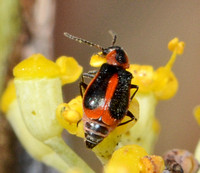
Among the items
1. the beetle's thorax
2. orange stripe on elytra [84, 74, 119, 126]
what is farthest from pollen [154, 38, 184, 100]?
orange stripe on elytra [84, 74, 119, 126]

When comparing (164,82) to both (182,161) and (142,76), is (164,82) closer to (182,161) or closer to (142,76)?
(142,76)

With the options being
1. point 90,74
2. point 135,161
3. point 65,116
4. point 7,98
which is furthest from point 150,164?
point 7,98

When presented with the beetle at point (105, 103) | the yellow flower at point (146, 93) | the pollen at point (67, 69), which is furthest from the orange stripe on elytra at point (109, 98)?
the pollen at point (67, 69)

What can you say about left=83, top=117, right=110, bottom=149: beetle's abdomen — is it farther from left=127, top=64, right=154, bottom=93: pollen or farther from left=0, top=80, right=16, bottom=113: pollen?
left=0, top=80, right=16, bottom=113: pollen

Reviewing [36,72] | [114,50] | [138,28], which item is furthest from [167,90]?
[138,28]

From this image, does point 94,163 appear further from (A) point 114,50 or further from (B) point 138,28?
(A) point 114,50

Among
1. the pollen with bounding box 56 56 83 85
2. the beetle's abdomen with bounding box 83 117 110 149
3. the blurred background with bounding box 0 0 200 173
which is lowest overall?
the blurred background with bounding box 0 0 200 173

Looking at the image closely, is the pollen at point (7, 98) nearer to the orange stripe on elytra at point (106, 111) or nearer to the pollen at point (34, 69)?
the pollen at point (34, 69)
